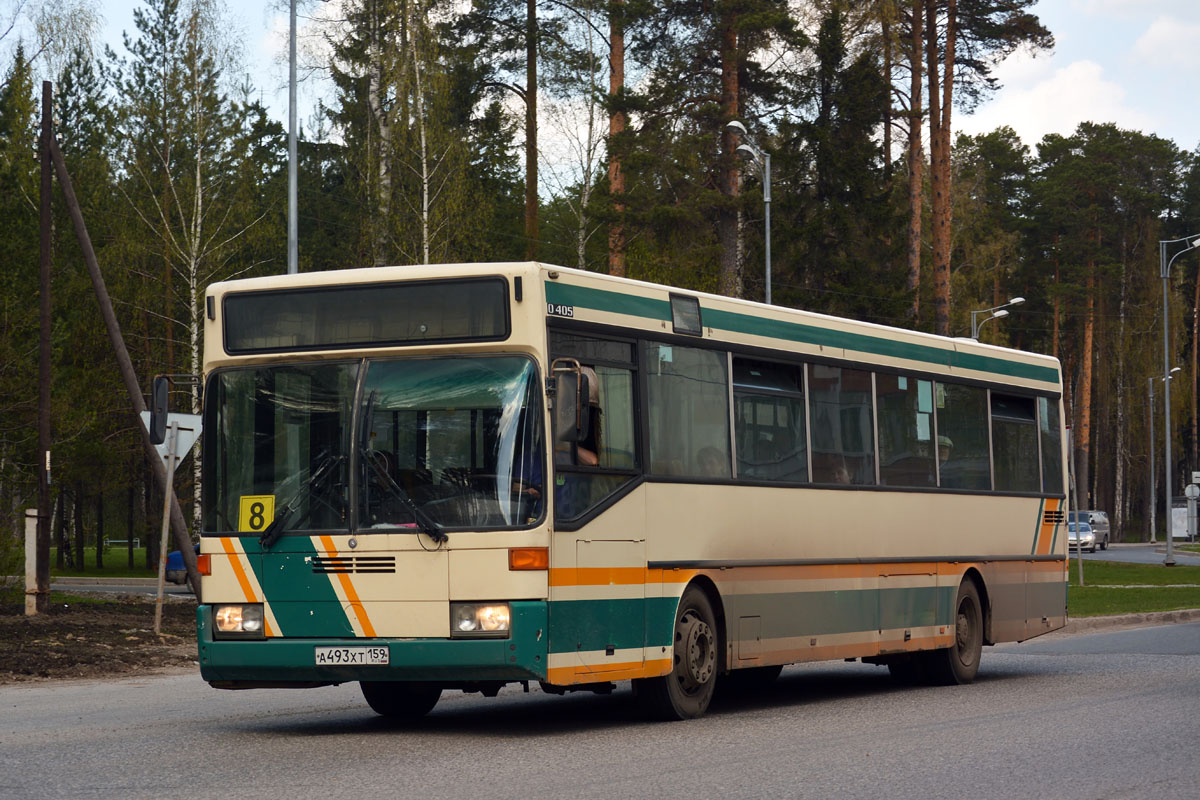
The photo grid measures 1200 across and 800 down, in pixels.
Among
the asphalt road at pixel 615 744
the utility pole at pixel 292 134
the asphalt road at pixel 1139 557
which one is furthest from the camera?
the asphalt road at pixel 1139 557

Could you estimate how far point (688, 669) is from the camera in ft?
42.5

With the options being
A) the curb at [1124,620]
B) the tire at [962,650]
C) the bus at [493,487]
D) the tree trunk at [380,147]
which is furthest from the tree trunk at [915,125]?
the bus at [493,487]

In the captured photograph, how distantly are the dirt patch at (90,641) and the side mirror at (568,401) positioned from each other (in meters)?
9.18

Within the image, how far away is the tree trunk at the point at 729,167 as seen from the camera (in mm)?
45594

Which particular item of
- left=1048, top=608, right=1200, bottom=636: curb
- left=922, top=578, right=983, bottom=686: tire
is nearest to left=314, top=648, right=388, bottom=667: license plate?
left=922, top=578, right=983, bottom=686: tire

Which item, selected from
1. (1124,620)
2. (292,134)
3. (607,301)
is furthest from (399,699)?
(292,134)

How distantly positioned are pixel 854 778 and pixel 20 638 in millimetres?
14921

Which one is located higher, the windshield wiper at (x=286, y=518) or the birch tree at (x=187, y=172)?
the birch tree at (x=187, y=172)

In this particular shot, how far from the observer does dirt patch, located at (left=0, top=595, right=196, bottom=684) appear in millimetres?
19297

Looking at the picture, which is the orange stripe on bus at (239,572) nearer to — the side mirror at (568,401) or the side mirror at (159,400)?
the side mirror at (159,400)

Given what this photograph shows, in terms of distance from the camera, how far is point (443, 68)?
1886 inches

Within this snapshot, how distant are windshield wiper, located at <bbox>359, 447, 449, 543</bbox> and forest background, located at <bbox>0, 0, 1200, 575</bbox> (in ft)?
74.1

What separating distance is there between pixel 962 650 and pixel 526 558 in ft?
24.5

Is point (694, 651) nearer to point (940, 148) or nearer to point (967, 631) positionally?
point (967, 631)
